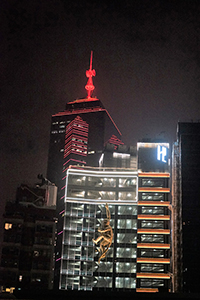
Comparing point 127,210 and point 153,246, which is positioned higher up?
point 127,210

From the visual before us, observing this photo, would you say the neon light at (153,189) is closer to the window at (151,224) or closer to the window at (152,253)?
the window at (151,224)

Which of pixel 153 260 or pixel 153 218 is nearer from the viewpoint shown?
pixel 153 260

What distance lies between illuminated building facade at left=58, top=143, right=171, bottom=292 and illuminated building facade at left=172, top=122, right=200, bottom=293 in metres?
5.53

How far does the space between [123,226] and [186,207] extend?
2194cm

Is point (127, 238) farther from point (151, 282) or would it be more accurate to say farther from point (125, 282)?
point (151, 282)

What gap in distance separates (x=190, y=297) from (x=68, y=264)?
78429 millimetres

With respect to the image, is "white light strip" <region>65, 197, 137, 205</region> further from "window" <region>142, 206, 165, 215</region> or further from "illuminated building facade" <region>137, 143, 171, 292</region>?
"window" <region>142, 206, 165, 215</region>

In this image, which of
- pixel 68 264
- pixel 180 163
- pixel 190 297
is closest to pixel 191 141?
pixel 180 163

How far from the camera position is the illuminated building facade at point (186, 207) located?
131 m

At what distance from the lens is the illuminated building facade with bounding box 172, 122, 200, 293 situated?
130875 mm

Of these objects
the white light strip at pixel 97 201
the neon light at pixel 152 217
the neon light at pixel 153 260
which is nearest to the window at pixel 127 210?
the white light strip at pixel 97 201

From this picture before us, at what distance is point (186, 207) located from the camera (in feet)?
458

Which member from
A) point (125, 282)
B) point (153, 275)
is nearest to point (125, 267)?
point (125, 282)

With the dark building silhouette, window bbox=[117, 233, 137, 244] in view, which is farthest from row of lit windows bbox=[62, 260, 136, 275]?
window bbox=[117, 233, 137, 244]
